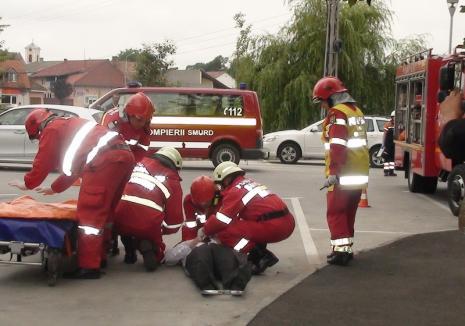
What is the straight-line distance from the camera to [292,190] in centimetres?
1641

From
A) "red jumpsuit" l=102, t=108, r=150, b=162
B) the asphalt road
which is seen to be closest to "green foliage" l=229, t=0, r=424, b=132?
the asphalt road

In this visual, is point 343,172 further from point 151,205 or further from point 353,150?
point 151,205

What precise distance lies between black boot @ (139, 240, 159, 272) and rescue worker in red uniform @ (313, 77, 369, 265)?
1735mm

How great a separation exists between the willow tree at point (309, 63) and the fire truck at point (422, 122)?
56.5 feet

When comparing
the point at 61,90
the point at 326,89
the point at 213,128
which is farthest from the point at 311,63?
the point at 61,90

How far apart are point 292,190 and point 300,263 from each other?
8.25 metres

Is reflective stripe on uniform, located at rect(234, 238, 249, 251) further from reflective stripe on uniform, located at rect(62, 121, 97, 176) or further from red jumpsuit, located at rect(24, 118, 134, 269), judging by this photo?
reflective stripe on uniform, located at rect(62, 121, 97, 176)

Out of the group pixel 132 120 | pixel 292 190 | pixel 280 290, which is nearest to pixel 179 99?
pixel 292 190

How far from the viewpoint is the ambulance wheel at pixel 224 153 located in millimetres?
21500

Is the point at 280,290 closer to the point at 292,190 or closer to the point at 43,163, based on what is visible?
the point at 43,163

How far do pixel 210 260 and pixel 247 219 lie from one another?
2.05ft

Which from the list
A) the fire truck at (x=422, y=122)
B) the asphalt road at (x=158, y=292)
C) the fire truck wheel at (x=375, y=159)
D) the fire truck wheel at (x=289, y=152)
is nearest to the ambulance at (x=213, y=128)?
the fire truck wheel at (x=289, y=152)

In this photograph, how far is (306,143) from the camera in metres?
26.2

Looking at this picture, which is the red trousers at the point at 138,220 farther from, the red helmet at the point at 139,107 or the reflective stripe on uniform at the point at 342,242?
the reflective stripe on uniform at the point at 342,242
